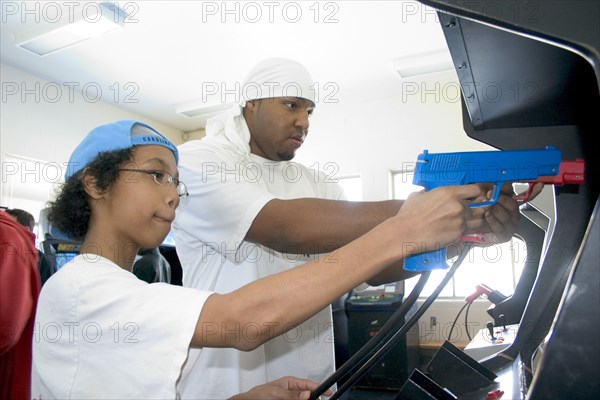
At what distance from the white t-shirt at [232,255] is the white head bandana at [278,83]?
234 millimetres

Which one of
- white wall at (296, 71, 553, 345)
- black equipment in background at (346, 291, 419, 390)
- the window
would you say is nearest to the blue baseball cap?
black equipment in background at (346, 291, 419, 390)

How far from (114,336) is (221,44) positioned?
12.7ft

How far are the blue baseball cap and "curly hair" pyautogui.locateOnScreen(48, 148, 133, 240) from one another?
13 millimetres

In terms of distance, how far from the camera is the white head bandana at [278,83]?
1638mm

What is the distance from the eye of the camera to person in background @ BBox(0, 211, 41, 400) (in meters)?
1.13

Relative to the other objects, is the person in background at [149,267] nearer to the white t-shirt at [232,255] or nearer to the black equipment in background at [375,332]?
the black equipment in background at [375,332]

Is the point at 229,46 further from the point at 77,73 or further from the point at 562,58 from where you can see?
the point at 562,58

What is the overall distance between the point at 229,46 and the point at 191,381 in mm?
3512

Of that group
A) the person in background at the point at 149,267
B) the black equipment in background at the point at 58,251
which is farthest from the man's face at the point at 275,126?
the black equipment in background at the point at 58,251

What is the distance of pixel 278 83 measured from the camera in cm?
166

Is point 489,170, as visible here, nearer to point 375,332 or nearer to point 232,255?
point 232,255

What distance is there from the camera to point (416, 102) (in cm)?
540

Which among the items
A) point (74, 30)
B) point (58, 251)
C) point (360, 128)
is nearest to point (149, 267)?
point (58, 251)

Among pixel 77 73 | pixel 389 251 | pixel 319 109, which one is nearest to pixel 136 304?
pixel 389 251
